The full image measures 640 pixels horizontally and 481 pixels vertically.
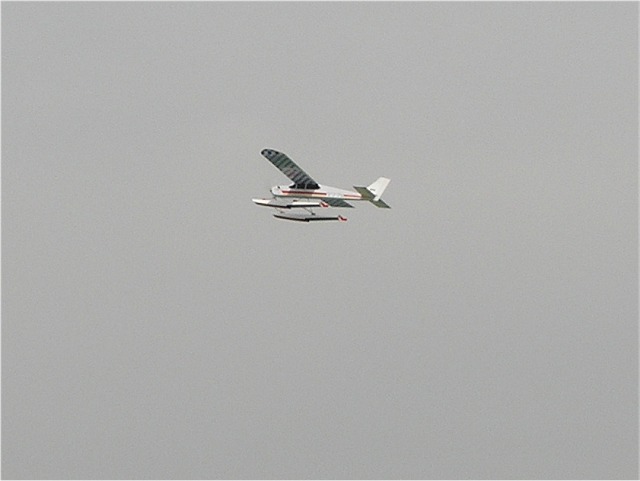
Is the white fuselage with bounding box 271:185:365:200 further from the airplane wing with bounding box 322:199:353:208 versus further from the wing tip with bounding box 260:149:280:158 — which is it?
the wing tip with bounding box 260:149:280:158

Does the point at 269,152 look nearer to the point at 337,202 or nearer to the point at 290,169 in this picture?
the point at 290,169

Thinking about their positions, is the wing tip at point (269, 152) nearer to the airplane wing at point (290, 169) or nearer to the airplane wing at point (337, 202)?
the airplane wing at point (290, 169)

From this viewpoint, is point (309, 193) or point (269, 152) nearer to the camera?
point (269, 152)

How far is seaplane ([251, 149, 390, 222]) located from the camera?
117062 millimetres

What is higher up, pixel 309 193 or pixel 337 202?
pixel 309 193

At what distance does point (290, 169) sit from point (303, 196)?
6.78ft

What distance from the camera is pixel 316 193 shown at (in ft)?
387

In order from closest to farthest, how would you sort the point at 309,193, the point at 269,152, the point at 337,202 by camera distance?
1. the point at 269,152
2. the point at 337,202
3. the point at 309,193

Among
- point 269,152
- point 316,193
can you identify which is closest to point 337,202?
point 316,193

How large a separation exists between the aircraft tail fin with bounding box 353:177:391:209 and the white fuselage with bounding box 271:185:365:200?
42 cm

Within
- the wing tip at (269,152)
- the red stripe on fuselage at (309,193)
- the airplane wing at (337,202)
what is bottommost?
the airplane wing at (337,202)

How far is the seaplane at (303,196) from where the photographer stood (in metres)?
117

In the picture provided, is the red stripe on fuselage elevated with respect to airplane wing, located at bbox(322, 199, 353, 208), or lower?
elevated

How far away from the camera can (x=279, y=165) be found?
386ft
